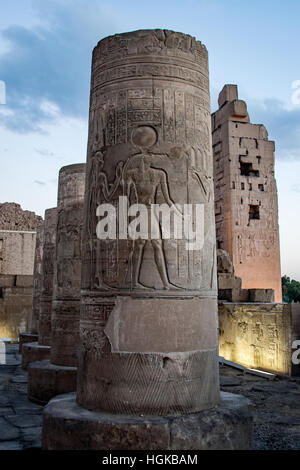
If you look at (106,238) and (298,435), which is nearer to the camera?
(106,238)

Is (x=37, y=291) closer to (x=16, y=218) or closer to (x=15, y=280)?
(x=15, y=280)

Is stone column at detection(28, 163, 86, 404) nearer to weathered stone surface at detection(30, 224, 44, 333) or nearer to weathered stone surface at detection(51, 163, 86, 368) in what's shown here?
weathered stone surface at detection(51, 163, 86, 368)

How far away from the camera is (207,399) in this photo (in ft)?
11.0

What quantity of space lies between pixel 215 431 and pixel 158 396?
0.45 meters

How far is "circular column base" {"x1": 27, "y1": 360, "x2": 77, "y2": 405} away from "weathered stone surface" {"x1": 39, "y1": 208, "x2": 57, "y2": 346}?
2.09 metres

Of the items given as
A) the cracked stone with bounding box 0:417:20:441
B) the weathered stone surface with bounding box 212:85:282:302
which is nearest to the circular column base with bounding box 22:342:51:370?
the cracked stone with bounding box 0:417:20:441

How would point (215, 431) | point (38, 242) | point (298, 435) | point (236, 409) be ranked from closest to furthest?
point (215, 431), point (236, 409), point (298, 435), point (38, 242)

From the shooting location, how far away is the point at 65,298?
6.39 meters

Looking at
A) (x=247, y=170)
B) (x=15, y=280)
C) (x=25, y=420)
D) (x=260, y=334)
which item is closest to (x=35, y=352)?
(x=25, y=420)

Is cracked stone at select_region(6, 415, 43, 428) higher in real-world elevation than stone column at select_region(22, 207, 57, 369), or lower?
lower

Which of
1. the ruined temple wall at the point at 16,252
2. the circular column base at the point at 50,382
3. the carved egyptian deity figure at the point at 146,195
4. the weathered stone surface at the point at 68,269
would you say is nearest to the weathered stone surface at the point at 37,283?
the weathered stone surface at the point at 68,269

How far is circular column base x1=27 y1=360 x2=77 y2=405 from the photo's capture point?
5.72m

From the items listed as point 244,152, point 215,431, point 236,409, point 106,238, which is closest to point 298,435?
point 236,409

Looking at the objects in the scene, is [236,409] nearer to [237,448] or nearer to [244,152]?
[237,448]
